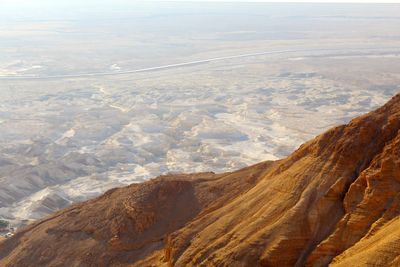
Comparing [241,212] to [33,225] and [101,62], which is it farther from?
[101,62]

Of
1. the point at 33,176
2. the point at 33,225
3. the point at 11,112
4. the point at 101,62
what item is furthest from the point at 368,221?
the point at 101,62

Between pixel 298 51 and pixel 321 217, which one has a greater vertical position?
pixel 321 217

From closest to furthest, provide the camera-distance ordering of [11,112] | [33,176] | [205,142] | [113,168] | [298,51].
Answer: [33,176]
[113,168]
[205,142]
[11,112]
[298,51]

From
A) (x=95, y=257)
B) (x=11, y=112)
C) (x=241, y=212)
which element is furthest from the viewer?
(x=11, y=112)

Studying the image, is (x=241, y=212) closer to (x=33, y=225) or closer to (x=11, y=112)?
(x=33, y=225)

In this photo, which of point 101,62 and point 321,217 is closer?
point 321,217

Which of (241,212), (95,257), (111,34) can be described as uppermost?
(241,212)
